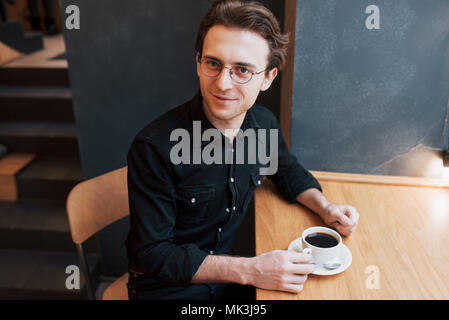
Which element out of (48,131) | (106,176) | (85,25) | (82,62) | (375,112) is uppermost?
(85,25)

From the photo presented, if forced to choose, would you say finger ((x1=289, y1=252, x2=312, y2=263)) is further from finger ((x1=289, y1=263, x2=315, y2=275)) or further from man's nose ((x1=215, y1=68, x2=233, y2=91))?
man's nose ((x1=215, y1=68, x2=233, y2=91))

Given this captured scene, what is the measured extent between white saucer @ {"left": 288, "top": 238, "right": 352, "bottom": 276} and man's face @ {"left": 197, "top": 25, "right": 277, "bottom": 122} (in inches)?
17.4

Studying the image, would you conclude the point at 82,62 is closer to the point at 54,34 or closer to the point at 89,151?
the point at 89,151

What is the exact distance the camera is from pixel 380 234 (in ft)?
4.15

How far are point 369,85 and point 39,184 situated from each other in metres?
2.22

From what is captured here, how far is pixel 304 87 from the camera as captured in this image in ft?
5.06

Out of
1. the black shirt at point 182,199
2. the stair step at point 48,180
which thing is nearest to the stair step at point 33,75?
the stair step at point 48,180

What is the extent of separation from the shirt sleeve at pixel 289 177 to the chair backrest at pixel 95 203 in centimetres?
60

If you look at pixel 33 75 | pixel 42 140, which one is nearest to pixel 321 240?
pixel 42 140

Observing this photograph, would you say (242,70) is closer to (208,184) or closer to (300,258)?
(208,184)

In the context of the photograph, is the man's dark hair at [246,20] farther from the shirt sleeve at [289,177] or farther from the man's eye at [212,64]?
the shirt sleeve at [289,177]

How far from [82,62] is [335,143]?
1.32 metres

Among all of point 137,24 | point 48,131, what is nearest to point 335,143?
point 137,24

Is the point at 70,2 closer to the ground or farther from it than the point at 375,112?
farther from it
